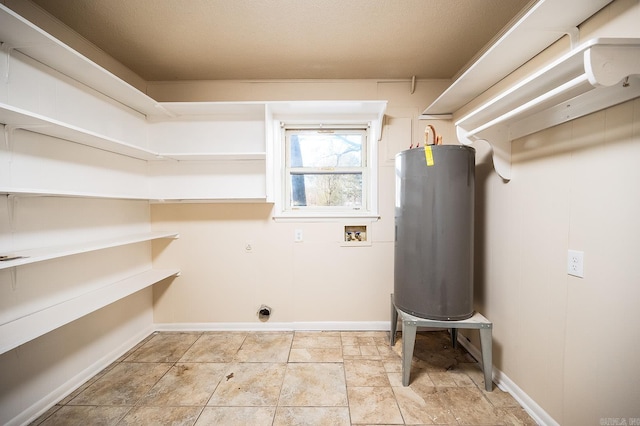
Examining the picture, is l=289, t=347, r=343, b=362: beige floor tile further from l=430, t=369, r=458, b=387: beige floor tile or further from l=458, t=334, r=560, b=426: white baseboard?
l=458, t=334, r=560, b=426: white baseboard

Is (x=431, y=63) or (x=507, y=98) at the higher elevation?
(x=431, y=63)

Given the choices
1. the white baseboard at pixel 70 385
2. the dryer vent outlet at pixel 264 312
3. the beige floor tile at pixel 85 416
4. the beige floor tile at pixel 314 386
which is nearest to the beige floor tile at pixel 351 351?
the beige floor tile at pixel 314 386

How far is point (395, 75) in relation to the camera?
2.09m

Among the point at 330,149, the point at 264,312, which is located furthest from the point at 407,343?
the point at 330,149

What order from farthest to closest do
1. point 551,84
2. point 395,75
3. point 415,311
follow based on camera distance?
point 395,75 < point 415,311 < point 551,84

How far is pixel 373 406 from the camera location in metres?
1.36

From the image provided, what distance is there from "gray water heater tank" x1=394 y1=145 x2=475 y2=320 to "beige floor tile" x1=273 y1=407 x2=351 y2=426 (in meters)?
0.74

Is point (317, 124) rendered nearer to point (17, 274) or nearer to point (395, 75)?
point (395, 75)

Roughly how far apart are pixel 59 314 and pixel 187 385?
2.85ft

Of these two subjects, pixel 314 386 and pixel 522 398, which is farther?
pixel 314 386

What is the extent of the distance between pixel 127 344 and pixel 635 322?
3090 millimetres

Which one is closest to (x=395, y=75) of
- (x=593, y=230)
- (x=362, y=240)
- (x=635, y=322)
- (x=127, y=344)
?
(x=362, y=240)

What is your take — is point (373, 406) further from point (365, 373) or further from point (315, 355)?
point (315, 355)

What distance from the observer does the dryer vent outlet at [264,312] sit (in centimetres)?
218
